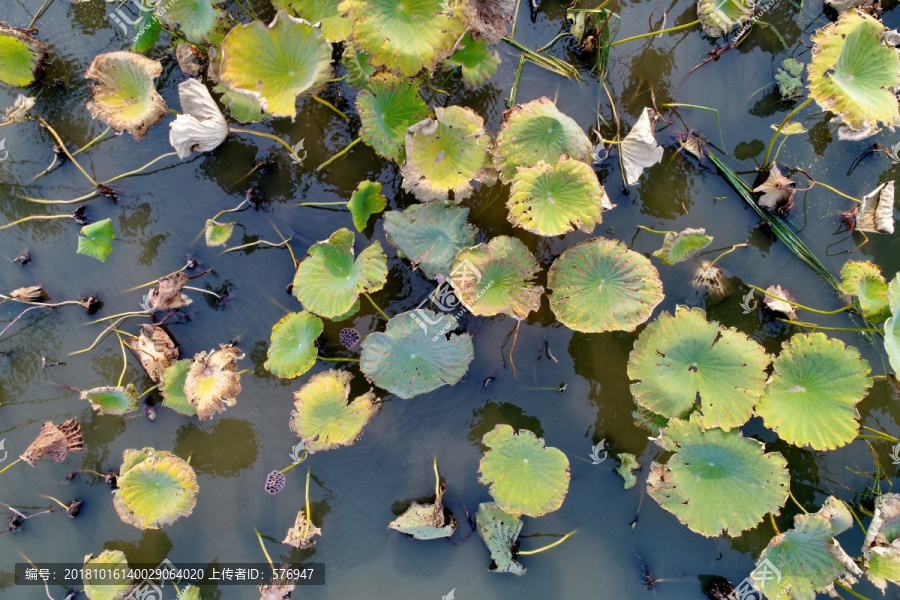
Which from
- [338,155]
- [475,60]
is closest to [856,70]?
[475,60]

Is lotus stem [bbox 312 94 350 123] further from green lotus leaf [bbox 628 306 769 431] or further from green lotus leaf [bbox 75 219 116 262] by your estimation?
green lotus leaf [bbox 628 306 769 431]

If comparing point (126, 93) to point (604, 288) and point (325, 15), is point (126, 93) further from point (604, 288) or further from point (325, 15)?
point (604, 288)

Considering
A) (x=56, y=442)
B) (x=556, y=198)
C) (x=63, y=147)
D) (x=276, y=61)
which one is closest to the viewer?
(x=276, y=61)

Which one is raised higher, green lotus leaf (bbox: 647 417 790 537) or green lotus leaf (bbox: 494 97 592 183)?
green lotus leaf (bbox: 494 97 592 183)

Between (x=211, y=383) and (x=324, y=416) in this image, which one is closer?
(x=211, y=383)

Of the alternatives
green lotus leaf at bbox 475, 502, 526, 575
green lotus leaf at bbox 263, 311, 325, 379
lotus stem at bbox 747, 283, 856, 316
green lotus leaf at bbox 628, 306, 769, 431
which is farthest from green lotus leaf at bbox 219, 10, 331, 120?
lotus stem at bbox 747, 283, 856, 316

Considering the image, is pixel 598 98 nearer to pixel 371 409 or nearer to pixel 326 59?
pixel 326 59

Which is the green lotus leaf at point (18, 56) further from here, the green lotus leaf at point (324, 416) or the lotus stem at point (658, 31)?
the lotus stem at point (658, 31)
